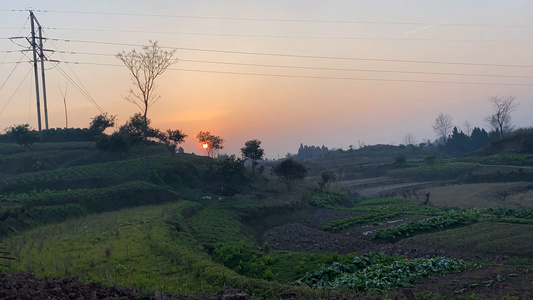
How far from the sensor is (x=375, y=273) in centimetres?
1345

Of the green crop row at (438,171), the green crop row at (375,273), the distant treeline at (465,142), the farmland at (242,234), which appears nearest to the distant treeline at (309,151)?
the distant treeline at (465,142)

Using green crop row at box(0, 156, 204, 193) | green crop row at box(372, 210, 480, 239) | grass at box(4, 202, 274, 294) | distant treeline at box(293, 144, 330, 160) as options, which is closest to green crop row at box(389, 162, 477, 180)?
green crop row at box(0, 156, 204, 193)

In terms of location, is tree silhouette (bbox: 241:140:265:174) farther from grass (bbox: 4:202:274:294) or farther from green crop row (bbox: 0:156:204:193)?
grass (bbox: 4:202:274:294)

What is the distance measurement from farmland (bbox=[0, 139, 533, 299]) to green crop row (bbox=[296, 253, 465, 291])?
0.15 ft

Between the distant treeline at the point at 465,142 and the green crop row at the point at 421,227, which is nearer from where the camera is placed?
the green crop row at the point at 421,227

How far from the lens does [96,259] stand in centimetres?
1625

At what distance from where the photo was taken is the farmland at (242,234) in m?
13.1

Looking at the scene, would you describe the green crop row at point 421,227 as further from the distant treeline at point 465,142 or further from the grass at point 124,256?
the distant treeline at point 465,142

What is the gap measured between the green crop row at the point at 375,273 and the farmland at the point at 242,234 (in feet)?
0.15

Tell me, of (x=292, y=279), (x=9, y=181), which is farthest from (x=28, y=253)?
(x=9, y=181)

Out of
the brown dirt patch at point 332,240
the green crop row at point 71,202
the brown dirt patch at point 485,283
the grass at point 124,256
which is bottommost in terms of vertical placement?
the brown dirt patch at point 332,240

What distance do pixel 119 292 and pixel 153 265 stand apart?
581 cm

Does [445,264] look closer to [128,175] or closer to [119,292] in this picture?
[119,292]

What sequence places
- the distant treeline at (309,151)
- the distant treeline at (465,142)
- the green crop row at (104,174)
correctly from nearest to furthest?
the green crop row at (104,174)
the distant treeline at (465,142)
the distant treeline at (309,151)
